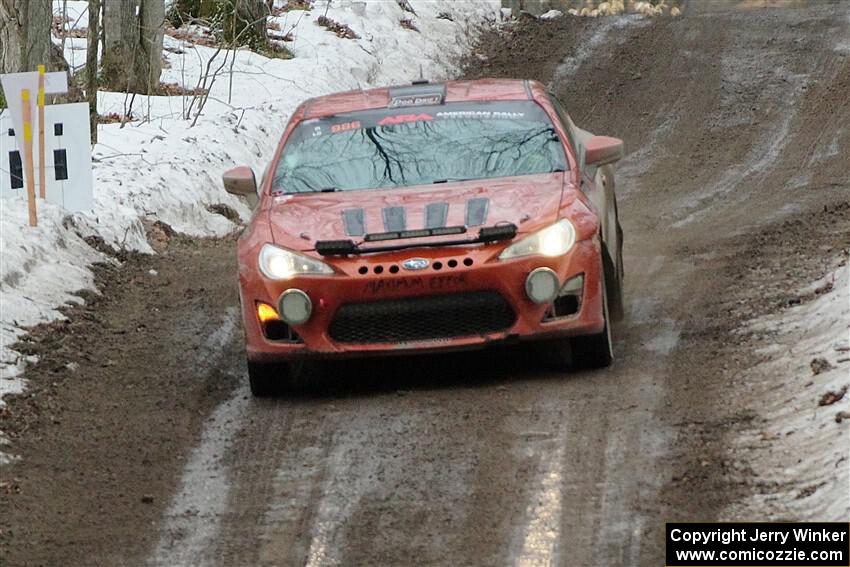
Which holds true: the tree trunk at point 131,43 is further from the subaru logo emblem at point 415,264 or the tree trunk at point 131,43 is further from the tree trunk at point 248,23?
the subaru logo emblem at point 415,264

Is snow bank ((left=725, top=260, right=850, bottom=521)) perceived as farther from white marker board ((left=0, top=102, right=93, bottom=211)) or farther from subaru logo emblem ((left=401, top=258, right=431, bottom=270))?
white marker board ((left=0, top=102, right=93, bottom=211))

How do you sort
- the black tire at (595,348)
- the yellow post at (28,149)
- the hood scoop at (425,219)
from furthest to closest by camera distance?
the yellow post at (28,149) < the black tire at (595,348) < the hood scoop at (425,219)

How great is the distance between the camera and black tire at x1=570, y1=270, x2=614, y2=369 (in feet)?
27.6

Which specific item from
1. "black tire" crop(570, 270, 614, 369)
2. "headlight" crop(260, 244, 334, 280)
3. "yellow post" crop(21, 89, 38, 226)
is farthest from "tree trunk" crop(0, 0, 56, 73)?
"black tire" crop(570, 270, 614, 369)

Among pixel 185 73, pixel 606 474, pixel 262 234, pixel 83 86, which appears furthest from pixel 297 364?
pixel 185 73

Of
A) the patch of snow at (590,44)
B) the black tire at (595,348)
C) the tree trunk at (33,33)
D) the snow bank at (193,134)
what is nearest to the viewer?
the black tire at (595,348)

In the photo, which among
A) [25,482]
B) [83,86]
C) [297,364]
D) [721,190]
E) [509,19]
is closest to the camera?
[25,482]

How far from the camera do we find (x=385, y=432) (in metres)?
7.76

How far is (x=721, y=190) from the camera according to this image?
49.0 ft

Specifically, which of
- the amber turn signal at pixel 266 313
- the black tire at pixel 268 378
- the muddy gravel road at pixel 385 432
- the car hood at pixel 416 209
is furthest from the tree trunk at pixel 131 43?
the amber turn signal at pixel 266 313

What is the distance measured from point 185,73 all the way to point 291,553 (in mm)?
14205

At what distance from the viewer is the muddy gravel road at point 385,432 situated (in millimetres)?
6449

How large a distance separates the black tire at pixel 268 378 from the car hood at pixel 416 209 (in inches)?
26.8

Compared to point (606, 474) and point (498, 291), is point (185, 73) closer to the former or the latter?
point (498, 291)
